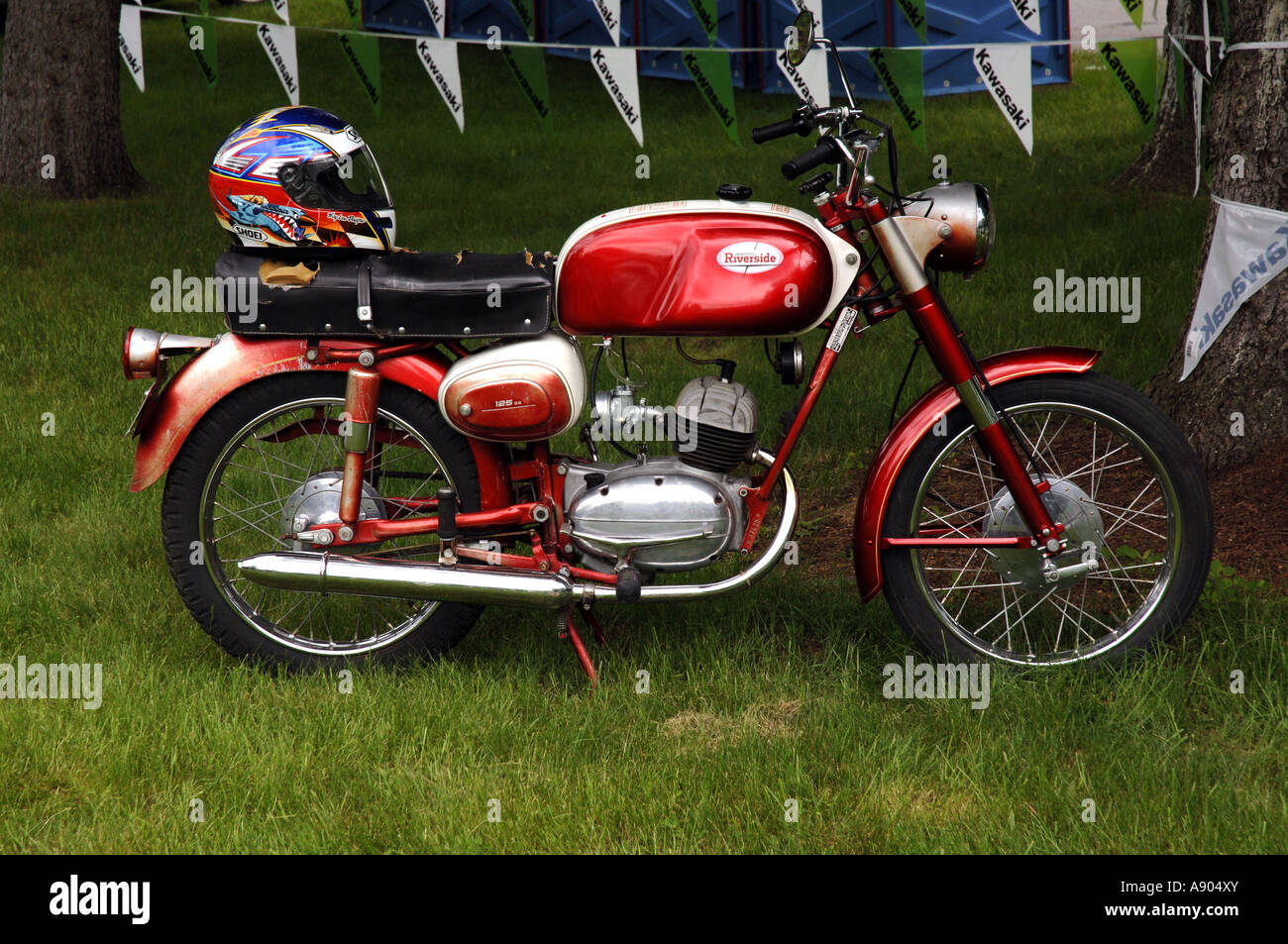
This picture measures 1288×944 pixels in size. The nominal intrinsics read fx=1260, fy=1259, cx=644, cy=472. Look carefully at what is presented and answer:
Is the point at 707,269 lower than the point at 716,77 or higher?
lower

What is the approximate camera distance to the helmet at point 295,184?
3.32m

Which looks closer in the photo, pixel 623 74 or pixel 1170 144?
pixel 623 74

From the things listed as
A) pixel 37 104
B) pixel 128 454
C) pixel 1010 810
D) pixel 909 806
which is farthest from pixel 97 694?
pixel 37 104

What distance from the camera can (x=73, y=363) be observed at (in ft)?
19.6

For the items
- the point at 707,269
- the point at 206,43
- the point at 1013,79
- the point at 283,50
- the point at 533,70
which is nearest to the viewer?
the point at 707,269

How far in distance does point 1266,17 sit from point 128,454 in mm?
4441

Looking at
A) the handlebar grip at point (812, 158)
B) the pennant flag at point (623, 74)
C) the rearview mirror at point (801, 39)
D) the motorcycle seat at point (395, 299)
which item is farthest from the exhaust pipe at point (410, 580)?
the pennant flag at point (623, 74)

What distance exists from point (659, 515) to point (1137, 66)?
4.08m

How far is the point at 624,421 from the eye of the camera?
338cm

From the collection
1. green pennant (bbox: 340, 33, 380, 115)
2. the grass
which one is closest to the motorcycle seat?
the grass

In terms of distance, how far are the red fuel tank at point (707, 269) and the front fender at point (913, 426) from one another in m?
0.40

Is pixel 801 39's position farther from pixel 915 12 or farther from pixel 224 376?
pixel 915 12

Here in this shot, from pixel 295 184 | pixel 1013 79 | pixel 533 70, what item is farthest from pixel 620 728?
pixel 533 70

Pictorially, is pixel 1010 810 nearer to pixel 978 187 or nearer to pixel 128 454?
pixel 978 187
